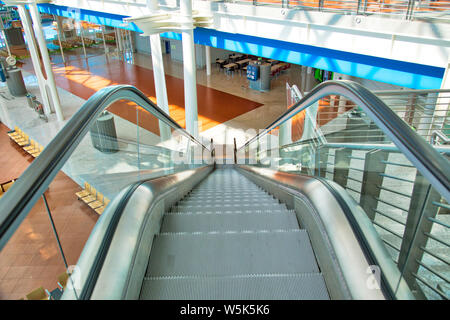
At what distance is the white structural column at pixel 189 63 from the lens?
8148mm

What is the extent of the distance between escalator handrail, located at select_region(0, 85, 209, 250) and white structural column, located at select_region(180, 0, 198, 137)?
280 inches

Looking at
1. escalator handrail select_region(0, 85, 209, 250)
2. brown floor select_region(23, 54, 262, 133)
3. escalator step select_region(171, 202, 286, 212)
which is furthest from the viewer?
brown floor select_region(23, 54, 262, 133)

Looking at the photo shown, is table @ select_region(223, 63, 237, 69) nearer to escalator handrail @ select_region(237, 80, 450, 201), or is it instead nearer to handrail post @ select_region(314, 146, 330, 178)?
handrail post @ select_region(314, 146, 330, 178)

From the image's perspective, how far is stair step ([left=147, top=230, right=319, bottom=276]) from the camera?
173 cm

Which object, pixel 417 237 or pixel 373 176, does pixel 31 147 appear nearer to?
pixel 373 176

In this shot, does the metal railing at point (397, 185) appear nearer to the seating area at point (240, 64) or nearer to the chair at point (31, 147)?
the chair at point (31, 147)

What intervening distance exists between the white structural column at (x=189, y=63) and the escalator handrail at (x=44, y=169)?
23.3ft

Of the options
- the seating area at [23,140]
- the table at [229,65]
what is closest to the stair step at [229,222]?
the seating area at [23,140]

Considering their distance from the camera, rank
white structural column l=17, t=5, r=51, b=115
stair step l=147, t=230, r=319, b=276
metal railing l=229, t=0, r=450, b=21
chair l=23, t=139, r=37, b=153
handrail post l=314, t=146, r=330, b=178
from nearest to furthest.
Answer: stair step l=147, t=230, r=319, b=276 < handrail post l=314, t=146, r=330, b=178 < metal railing l=229, t=0, r=450, b=21 < chair l=23, t=139, r=37, b=153 < white structural column l=17, t=5, r=51, b=115

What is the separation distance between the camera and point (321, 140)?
3.55 metres

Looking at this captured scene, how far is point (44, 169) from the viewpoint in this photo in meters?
1.12

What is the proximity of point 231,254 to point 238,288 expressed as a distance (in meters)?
0.33

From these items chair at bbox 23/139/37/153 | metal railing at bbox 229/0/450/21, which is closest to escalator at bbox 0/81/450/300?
metal railing at bbox 229/0/450/21

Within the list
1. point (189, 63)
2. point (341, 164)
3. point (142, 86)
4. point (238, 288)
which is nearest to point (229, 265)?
point (238, 288)
